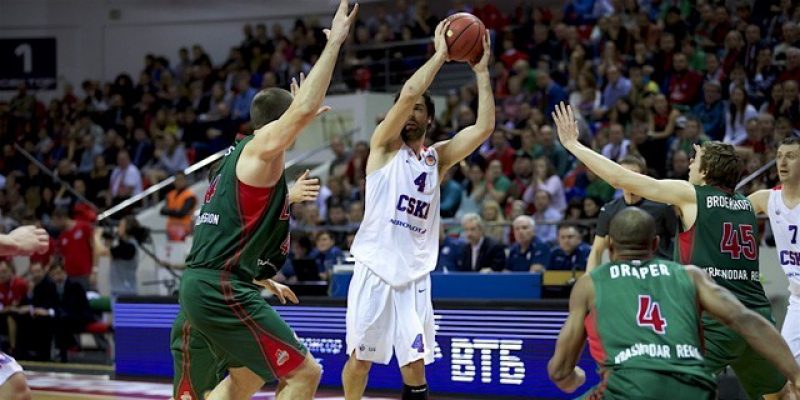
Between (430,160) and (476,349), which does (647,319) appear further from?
(476,349)

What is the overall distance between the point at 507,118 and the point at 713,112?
3.49 meters

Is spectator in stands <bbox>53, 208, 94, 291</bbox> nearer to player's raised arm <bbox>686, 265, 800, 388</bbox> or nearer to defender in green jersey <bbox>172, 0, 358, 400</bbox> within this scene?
defender in green jersey <bbox>172, 0, 358, 400</bbox>

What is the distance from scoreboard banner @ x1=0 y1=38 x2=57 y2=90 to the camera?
25.9 metres

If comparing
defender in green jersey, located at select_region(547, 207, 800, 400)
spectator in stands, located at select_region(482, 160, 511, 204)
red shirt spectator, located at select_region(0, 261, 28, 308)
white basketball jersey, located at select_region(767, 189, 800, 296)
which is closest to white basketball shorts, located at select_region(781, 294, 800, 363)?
white basketball jersey, located at select_region(767, 189, 800, 296)

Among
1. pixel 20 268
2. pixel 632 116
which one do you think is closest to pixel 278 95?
pixel 632 116

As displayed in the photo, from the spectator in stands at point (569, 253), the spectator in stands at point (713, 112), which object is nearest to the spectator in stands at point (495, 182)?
the spectator in stands at point (713, 112)

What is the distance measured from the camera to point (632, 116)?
1558 centimetres

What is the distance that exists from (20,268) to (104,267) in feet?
6.32

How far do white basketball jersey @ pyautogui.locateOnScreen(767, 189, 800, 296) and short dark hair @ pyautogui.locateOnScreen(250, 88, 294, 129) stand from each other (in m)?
3.54

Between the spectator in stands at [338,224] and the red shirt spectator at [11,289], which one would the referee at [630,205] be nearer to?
the spectator in stands at [338,224]

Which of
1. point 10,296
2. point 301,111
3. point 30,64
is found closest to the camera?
point 301,111

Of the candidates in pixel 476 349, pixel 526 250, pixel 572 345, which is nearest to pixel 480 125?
pixel 572 345

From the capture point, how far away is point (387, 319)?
295 inches

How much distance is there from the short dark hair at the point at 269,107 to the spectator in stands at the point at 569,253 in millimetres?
6408
